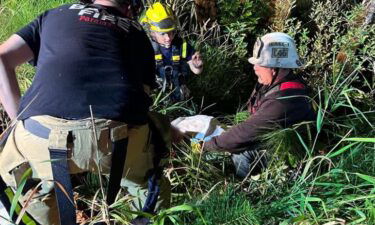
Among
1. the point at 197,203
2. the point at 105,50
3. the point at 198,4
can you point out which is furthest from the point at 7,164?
the point at 198,4

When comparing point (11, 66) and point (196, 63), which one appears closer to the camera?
point (11, 66)

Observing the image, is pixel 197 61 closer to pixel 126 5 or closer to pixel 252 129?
pixel 252 129

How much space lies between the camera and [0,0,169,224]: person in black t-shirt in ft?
6.80

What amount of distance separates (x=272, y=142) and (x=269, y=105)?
0.27m

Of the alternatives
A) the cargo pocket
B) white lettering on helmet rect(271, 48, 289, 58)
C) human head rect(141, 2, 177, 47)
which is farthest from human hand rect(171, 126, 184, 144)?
human head rect(141, 2, 177, 47)

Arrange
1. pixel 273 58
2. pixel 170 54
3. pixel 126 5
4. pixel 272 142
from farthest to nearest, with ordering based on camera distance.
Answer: pixel 170 54 < pixel 273 58 < pixel 272 142 < pixel 126 5

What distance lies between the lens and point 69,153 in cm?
210

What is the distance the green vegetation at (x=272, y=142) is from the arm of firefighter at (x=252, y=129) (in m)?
0.12

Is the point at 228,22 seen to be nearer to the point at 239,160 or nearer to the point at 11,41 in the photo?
the point at 239,160

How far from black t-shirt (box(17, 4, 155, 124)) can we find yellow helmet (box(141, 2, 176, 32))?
146 cm

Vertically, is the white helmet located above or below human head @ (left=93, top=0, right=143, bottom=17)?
below

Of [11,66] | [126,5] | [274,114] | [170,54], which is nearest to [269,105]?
[274,114]

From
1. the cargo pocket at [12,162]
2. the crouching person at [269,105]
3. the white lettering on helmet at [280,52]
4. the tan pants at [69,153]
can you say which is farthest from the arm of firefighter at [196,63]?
the cargo pocket at [12,162]

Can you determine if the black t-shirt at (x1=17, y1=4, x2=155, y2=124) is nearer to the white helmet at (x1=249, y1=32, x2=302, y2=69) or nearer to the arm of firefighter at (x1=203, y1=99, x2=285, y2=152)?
the arm of firefighter at (x1=203, y1=99, x2=285, y2=152)
